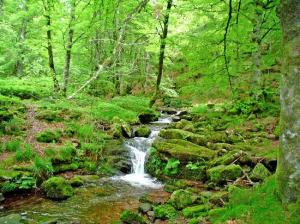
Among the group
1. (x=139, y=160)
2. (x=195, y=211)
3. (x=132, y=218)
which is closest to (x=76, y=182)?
(x=139, y=160)

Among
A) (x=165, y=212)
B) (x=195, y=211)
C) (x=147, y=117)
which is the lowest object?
(x=165, y=212)

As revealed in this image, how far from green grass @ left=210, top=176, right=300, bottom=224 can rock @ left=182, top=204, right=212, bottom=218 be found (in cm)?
60

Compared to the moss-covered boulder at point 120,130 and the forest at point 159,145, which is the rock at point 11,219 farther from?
the moss-covered boulder at point 120,130

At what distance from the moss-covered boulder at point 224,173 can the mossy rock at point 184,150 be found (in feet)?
4.13

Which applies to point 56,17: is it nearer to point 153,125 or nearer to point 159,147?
point 153,125

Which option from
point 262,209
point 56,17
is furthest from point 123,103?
point 262,209

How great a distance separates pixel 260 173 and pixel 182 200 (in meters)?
1.96

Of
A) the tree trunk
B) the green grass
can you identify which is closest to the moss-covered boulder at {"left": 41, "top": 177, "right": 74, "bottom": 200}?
the green grass

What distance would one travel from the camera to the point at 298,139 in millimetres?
3811

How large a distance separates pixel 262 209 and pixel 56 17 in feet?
47.5

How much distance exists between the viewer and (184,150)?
10.4 metres

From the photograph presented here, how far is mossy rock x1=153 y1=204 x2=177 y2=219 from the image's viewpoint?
6.57m

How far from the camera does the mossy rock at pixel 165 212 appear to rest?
259 inches

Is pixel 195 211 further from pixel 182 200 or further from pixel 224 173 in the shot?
pixel 224 173
